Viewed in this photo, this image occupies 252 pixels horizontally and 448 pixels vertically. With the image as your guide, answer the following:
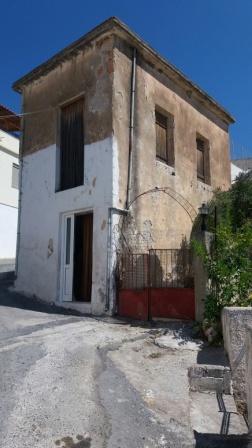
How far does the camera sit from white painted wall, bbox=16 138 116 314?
9.38 metres

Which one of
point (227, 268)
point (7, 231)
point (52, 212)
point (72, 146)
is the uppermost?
point (72, 146)

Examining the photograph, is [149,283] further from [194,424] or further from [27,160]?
[27,160]

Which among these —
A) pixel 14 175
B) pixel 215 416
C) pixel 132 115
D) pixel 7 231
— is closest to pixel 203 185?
pixel 132 115

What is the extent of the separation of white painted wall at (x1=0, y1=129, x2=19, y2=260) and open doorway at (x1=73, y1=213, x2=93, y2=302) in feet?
37.8

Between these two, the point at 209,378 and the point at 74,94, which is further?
the point at 74,94

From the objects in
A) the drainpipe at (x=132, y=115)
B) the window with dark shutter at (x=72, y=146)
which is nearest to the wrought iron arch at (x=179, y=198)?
the drainpipe at (x=132, y=115)

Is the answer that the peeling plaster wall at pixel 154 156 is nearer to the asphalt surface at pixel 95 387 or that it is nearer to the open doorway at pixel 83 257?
the open doorway at pixel 83 257

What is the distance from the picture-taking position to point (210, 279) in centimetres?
736

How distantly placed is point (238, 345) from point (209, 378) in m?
0.59

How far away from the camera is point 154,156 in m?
10.9

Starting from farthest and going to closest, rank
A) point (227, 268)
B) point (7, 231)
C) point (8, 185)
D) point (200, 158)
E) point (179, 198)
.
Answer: point (8, 185)
point (7, 231)
point (200, 158)
point (179, 198)
point (227, 268)

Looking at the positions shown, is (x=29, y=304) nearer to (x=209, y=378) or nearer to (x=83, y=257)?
(x=83, y=257)

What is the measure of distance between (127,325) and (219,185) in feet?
25.5

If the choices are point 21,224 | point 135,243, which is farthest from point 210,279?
point 21,224
